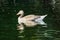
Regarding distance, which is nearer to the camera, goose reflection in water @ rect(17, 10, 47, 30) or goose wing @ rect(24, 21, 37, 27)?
goose wing @ rect(24, 21, 37, 27)

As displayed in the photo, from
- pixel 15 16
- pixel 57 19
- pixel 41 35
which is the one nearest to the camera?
pixel 41 35

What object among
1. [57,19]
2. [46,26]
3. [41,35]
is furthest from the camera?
[57,19]

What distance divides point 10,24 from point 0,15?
366 cm

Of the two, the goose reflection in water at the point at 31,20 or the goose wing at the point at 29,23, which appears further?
the goose reflection in water at the point at 31,20

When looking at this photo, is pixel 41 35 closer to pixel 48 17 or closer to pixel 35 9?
pixel 48 17

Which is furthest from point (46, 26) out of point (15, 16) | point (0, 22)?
point (15, 16)

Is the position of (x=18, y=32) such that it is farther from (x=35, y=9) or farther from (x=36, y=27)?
(x=35, y=9)

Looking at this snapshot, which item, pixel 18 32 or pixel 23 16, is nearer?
pixel 18 32

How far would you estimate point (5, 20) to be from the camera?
2017 cm

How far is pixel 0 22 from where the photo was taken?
19688 mm

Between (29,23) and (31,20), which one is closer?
(29,23)

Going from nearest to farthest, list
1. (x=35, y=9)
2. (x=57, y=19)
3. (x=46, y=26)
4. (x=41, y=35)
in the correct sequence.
→ (x=41, y=35) → (x=46, y=26) → (x=57, y=19) → (x=35, y=9)

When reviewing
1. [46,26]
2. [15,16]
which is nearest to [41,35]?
[46,26]

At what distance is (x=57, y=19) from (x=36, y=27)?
2.08 meters
